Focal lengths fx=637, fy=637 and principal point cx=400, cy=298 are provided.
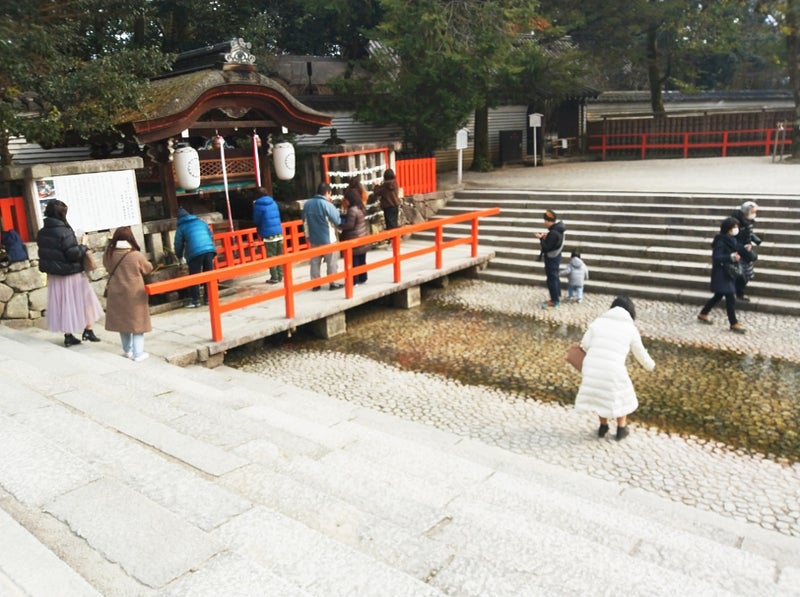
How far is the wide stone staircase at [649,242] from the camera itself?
10.5 meters

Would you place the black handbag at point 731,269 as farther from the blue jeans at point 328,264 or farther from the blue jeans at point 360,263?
the blue jeans at point 328,264

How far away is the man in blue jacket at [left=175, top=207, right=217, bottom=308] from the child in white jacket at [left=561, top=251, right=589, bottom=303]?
572cm

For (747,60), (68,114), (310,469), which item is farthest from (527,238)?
(747,60)

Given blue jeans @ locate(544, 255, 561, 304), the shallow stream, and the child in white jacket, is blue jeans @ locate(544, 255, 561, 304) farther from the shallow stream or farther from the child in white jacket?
the shallow stream

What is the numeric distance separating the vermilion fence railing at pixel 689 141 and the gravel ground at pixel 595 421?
15.2 meters

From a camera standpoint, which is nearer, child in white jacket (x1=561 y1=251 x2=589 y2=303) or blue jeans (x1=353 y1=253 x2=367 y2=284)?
child in white jacket (x1=561 y1=251 x2=589 y2=303)

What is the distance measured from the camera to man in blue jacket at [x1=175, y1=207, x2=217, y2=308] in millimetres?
9305

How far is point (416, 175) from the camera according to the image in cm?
1528

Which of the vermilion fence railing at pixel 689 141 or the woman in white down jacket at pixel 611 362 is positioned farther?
the vermilion fence railing at pixel 689 141

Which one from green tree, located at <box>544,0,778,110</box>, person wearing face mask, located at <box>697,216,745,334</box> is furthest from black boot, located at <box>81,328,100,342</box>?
green tree, located at <box>544,0,778,110</box>

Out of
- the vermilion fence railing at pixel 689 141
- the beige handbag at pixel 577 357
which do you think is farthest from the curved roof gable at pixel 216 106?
the vermilion fence railing at pixel 689 141

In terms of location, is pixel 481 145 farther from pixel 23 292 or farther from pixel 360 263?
pixel 23 292

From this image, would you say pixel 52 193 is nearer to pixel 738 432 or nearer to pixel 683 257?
pixel 738 432

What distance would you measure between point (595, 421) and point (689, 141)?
20088 millimetres
